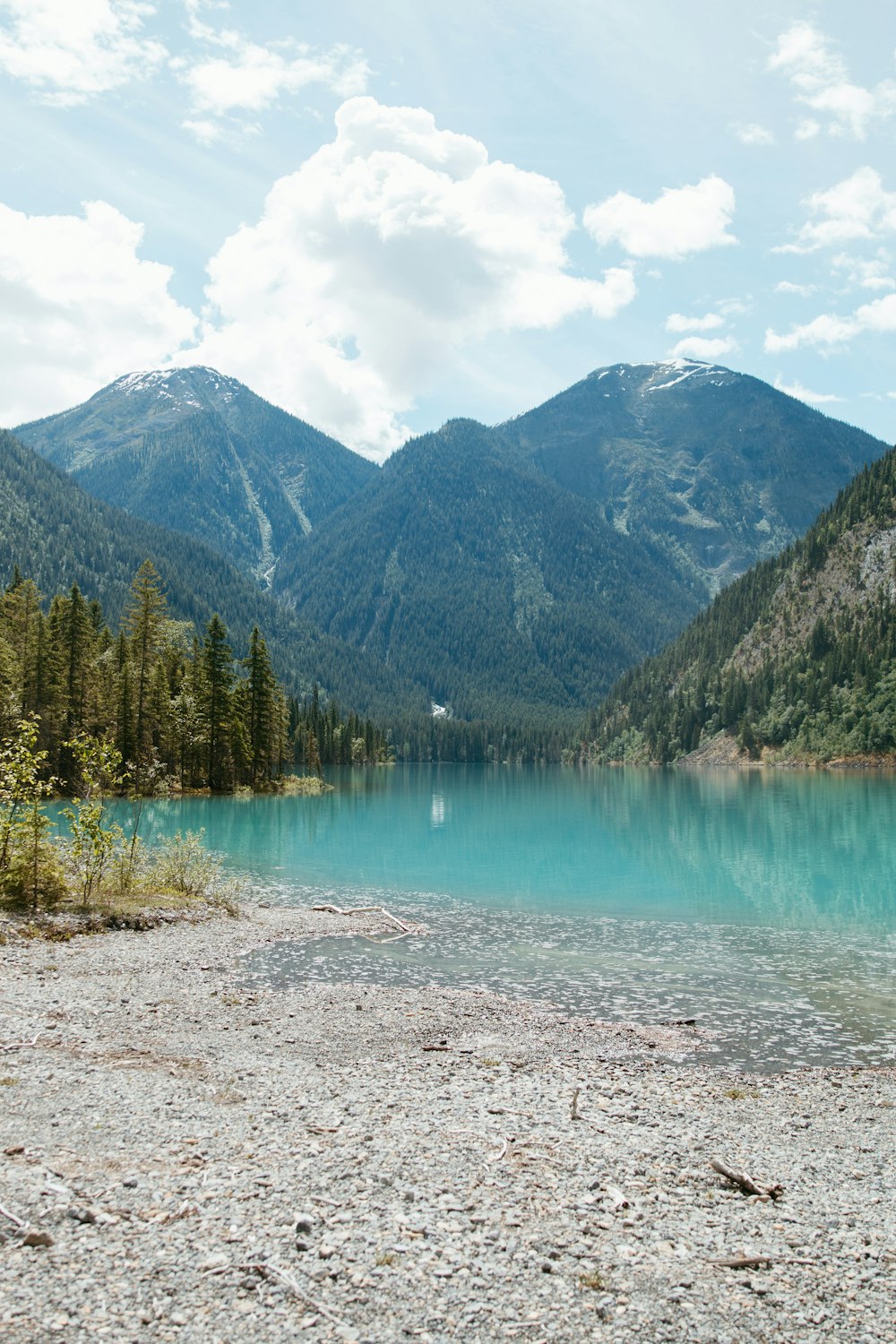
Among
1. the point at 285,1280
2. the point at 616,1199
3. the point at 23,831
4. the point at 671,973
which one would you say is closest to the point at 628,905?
the point at 671,973

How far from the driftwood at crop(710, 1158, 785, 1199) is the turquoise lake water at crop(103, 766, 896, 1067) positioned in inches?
220

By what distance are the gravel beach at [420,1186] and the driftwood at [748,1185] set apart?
95mm

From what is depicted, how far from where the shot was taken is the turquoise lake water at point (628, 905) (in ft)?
63.3

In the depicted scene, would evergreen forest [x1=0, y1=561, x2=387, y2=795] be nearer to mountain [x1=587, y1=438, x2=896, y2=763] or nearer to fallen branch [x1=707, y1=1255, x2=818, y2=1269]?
fallen branch [x1=707, y1=1255, x2=818, y2=1269]

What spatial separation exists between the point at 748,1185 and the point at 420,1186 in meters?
3.86

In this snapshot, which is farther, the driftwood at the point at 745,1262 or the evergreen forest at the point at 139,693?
the evergreen forest at the point at 139,693

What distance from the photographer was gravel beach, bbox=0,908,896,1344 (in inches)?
279

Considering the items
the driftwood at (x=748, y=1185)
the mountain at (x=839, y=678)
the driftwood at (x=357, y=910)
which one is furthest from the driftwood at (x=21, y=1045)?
the mountain at (x=839, y=678)

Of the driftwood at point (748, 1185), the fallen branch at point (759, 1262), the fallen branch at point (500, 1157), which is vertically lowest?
the driftwood at point (748, 1185)

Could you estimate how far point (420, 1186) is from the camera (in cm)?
930

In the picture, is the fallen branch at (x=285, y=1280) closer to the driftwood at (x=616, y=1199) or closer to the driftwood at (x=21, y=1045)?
the driftwood at (x=616, y=1199)

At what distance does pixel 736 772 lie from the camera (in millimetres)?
164250

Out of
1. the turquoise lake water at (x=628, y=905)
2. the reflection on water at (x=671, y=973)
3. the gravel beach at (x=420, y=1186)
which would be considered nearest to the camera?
the gravel beach at (x=420, y=1186)

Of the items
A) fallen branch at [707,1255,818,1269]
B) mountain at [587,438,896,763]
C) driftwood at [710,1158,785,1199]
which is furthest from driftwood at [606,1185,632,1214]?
mountain at [587,438,896,763]
